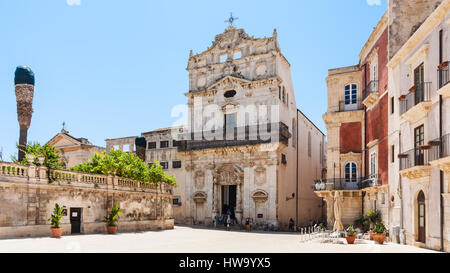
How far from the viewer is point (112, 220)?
26.0 m

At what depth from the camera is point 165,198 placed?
3438 centimetres

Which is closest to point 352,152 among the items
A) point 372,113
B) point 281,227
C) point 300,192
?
point 372,113

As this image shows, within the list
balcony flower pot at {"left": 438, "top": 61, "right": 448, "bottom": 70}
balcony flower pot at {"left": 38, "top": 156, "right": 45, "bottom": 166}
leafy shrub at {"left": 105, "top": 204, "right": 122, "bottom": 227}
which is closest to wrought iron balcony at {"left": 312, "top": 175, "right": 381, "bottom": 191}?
balcony flower pot at {"left": 438, "top": 61, "right": 448, "bottom": 70}

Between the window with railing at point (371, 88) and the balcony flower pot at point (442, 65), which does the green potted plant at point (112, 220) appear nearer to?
the window with railing at point (371, 88)

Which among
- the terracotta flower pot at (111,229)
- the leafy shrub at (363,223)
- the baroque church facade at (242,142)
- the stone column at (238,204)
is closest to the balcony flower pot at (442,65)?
the leafy shrub at (363,223)

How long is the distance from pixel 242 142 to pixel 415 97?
2110cm

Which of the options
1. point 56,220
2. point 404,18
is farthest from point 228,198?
point 404,18

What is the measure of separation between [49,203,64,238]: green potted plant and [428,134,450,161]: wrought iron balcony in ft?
59.5

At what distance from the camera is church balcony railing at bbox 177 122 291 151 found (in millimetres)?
38719

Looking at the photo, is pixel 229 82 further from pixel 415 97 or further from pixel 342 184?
pixel 415 97

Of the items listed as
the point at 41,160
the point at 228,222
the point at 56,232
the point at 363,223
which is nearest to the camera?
the point at 56,232

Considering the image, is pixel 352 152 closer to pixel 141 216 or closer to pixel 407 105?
pixel 407 105

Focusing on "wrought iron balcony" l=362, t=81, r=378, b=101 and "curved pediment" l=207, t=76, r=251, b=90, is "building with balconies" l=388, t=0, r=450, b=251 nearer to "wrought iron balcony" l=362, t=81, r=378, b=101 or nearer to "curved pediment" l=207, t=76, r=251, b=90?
"wrought iron balcony" l=362, t=81, r=378, b=101

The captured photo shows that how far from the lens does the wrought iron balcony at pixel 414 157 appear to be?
19.0 m
